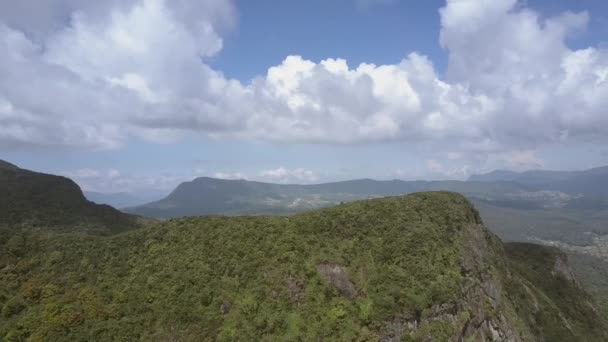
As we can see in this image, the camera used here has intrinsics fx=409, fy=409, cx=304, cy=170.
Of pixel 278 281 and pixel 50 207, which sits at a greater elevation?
pixel 50 207

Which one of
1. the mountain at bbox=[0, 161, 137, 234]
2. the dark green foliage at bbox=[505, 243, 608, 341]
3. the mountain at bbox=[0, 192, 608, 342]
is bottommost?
the dark green foliage at bbox=[505, 243, 608, 341]

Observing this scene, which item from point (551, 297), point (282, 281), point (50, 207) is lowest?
point (551, 297)

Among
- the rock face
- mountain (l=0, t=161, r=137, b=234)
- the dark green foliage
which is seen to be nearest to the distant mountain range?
the rock face

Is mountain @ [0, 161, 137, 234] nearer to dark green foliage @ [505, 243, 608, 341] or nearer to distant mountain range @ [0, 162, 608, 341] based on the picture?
distant mountain range @ [0, 162, 608, 341]

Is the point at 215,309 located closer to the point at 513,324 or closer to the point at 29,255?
the point at 29,255

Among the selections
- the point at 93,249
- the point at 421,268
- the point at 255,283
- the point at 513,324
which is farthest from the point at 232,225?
the point at 513,324

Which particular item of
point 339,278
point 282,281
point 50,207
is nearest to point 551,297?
point 339,278

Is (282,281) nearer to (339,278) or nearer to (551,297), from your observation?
(339,278)
